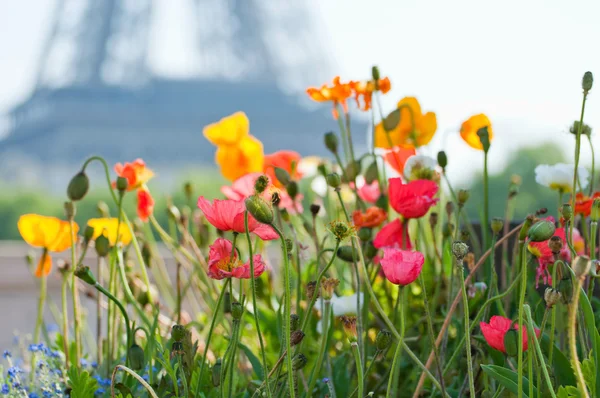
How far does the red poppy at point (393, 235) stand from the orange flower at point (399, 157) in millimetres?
136

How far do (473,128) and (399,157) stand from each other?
107 millimetres

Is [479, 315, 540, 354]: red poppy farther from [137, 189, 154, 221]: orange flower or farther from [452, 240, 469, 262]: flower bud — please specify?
[137, 189, 154, 221]: orange flower

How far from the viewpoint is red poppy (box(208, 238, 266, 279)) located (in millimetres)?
604

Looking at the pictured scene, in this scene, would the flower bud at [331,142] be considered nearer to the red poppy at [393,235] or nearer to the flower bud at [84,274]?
the red poppy at [393,235]

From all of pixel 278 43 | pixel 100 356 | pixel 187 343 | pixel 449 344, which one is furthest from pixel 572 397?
pixel 278 43

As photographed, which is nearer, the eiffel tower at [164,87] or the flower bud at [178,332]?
the flower bud at [178,332]

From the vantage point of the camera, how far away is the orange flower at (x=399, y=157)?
3.26 ft

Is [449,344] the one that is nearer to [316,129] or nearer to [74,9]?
[316,129]

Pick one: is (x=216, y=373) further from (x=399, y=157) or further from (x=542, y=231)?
(x=399, y=157)

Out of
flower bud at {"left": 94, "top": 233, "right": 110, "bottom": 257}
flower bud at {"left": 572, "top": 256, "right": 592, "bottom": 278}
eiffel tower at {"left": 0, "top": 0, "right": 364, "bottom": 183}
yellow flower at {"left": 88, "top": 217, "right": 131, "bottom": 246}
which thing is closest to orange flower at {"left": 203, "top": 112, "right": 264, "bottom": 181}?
yellow flower at {"left": 88, "top": 217, "right": 131, "bottom": 246}

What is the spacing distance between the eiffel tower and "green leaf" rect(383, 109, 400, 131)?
17996 mm

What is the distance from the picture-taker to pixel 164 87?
22656 millimetres

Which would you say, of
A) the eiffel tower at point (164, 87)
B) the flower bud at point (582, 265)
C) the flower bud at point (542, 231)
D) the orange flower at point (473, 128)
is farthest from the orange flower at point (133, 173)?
the eiffel tower at point (164, 87)

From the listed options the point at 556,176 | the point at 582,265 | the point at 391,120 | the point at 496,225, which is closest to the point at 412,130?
the point at 391,120
